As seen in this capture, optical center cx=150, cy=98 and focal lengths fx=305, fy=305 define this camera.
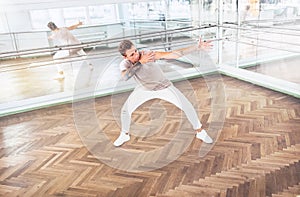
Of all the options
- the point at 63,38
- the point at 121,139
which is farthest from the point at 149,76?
the point at 63,38

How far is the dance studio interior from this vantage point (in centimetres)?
239

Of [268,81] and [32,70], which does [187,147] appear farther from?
[32,70]

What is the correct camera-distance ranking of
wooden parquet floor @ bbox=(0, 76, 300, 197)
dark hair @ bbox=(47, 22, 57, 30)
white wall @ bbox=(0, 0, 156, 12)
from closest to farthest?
wooden parquet floor @ bbox=(0, 76, 300, 197), white wall @ bbox=(0, 0, 156, 12), dark hair @ bbox=(47, 22, 57, 30)

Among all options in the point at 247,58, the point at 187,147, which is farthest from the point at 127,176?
the point at 247,58

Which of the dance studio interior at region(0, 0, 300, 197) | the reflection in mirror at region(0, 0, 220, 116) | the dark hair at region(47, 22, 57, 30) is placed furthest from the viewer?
the dark hair at region(47, 22, 57, 30)

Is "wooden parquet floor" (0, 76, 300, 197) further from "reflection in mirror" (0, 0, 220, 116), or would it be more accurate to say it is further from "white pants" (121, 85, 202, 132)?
"reflection in mirror" (0, 0, 220, 116)

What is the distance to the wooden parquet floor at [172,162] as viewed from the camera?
226 centimetres

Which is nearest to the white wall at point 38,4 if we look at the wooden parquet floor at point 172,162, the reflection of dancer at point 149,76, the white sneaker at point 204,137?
the wooden parquet floor at point 172,162

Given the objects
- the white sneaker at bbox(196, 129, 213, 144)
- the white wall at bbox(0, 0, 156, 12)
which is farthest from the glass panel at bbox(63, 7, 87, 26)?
the white sneaker at bbox(196, 129, 213, 144)

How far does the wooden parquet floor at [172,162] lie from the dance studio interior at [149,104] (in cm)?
1

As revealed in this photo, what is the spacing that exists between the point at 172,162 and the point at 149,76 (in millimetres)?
758

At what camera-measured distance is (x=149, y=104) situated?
3.99 meters

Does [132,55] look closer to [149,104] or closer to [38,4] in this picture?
[149,104]

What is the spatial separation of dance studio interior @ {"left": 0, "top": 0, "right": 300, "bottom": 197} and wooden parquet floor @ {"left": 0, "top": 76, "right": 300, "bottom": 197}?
12mm
